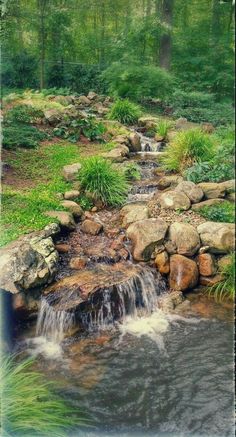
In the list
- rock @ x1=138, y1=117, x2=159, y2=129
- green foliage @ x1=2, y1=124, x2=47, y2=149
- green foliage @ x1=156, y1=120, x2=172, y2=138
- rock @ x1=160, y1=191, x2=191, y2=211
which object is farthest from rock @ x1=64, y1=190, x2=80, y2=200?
rock @ x1=138, y1=117, x2=159, y2=129

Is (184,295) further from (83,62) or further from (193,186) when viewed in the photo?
(83,62)

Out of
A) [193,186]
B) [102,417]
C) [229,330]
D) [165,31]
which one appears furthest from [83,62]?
[102,417]

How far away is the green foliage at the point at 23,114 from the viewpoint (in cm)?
1013

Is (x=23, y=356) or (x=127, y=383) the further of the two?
(x=23, y=356)

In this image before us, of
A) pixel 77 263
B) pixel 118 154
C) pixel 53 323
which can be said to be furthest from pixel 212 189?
pixel 53 323

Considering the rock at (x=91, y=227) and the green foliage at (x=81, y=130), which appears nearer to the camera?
the rock at (x=91, y=227)

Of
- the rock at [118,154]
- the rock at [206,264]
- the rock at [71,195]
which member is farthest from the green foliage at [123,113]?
the rock at [206,264]

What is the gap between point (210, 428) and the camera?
3295 mm

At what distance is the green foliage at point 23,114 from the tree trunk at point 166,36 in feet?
20.2

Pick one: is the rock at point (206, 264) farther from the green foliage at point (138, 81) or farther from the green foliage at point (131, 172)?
the green foliage at point (138, 81)

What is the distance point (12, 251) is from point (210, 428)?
2980 mm

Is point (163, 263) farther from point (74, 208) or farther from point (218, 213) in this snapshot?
point (74, 208)

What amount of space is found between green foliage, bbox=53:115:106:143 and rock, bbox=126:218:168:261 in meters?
4.45

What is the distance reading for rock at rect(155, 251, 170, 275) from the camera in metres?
5.77
